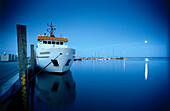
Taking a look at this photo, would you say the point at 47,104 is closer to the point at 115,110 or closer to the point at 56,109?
the point at 56,109

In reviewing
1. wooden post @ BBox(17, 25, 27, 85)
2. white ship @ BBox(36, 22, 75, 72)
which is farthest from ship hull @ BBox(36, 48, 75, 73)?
wooden post @ BBox(17, 25, 27, 85)

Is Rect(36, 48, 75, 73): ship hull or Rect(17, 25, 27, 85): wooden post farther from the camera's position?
Rect(36, 48, 75, 73): ship hull

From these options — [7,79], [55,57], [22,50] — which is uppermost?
[22,50]

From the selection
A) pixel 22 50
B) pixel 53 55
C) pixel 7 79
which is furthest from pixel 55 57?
pixel 7 79

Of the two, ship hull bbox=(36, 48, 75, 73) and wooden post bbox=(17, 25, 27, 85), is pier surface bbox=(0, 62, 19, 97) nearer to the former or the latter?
wooden post bbox=(17, 25, 27, 85)

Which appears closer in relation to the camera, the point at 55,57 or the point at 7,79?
the point at 7,79

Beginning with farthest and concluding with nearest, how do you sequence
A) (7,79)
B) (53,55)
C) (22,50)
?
(53,55), (7,79), (22,50)

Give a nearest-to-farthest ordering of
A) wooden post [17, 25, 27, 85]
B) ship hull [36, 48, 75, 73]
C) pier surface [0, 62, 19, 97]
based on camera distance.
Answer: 1. pier surface [0, 62, 19, 97]
2. wooden post [17, 25, 27, 85]
3. ship hull [36, 48, 75, 73]

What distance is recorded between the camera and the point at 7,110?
3.97 m

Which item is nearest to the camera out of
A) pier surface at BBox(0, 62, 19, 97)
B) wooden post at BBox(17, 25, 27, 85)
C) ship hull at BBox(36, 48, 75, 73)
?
pier surface at BBox(0, 62, 19, 97)

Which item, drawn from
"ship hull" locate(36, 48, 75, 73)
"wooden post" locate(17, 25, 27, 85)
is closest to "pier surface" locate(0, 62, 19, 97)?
"wooden post" locate(17, 25, 27, 85)

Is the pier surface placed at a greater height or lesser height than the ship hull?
lesser

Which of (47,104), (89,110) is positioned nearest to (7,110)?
(47,104)

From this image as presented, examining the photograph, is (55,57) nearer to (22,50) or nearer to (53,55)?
(53,55)
